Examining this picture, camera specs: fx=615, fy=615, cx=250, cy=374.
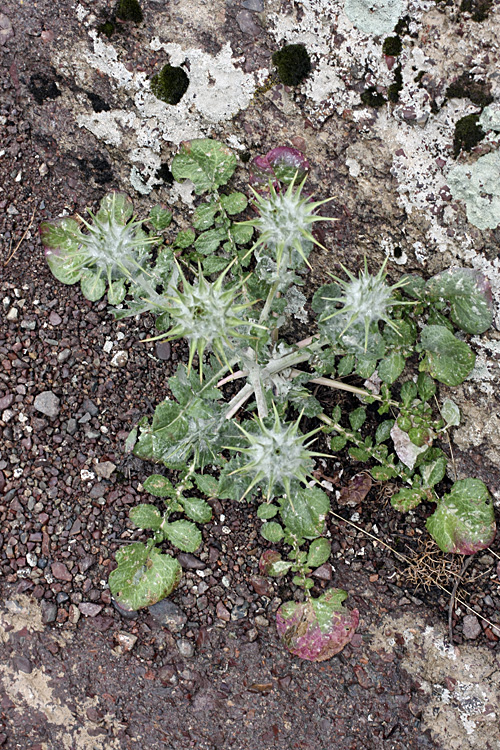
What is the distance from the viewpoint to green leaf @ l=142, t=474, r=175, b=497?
3166mm

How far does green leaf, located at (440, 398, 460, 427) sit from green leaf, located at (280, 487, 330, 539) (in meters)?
0.76

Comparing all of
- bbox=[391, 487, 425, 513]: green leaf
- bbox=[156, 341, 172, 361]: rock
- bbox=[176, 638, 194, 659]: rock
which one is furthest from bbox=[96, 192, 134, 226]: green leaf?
bbox=[176, 638, 194, 659]: rock

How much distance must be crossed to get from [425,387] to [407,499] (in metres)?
0.59

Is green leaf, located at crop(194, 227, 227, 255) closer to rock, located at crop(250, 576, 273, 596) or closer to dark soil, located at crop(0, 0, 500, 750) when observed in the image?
dark soil, located at crop(0, 0, 500, 750)

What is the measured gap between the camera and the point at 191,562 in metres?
3.23

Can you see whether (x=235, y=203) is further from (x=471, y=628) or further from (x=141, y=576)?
(x=471, y=628)

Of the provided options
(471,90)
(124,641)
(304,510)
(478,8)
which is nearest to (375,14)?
(478,8)

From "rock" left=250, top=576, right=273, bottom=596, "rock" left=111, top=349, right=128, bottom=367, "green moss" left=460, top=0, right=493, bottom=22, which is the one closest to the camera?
"green moss" left=460, top=0, right=493, bottom=22

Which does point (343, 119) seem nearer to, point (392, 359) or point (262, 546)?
point (392, 359)

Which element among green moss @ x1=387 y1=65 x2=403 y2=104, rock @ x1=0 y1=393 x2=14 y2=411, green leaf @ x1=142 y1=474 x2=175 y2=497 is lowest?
rock @ x1=0 y1=393 x2=14 y2=411

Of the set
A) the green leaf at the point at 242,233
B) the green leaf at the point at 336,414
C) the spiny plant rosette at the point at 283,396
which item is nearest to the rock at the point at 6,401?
the spiny plant rosette at the point at 283,396

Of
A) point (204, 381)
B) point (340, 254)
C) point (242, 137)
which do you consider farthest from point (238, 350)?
point (242, 137)

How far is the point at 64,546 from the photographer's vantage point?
3.22 meters

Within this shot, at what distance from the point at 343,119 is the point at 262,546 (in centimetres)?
219
